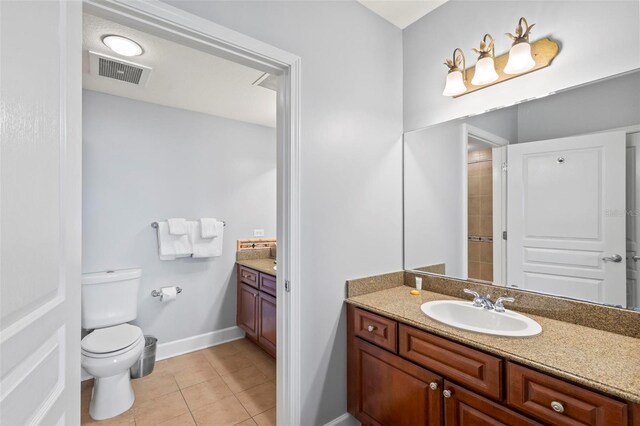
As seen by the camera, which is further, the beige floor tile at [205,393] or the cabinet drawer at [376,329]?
the beige floor tile at [205,393]

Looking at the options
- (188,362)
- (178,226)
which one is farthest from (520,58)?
(188,362)

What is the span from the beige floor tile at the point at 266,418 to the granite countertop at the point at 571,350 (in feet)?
3.65

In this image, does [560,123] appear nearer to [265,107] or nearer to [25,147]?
[25,147]

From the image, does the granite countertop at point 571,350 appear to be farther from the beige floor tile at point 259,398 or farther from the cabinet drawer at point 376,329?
the beige floor tile at point 259,398

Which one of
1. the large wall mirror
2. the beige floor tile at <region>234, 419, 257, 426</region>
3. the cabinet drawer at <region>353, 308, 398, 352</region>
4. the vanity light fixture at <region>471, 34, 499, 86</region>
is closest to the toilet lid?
the beige floor tile at <region>234, 419, 257, 426</region>

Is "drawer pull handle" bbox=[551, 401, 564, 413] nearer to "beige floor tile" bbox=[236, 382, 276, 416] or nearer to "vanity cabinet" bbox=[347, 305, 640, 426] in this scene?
"vanity cabinet" bbox=[347, 305, 640, 426]

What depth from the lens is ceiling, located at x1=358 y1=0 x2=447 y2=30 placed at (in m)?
1.82

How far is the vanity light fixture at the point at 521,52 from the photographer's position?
1419mm

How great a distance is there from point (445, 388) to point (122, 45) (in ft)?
8.27

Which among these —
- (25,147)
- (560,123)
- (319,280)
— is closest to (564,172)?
(560,123)

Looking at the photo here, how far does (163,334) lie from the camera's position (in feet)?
9.01

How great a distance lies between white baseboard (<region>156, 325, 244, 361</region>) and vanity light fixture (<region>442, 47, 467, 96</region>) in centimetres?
293

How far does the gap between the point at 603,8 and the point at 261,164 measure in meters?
2.87

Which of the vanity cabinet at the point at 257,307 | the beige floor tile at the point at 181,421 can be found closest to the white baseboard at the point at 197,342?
the vanity cabinet at the point at 257,307
